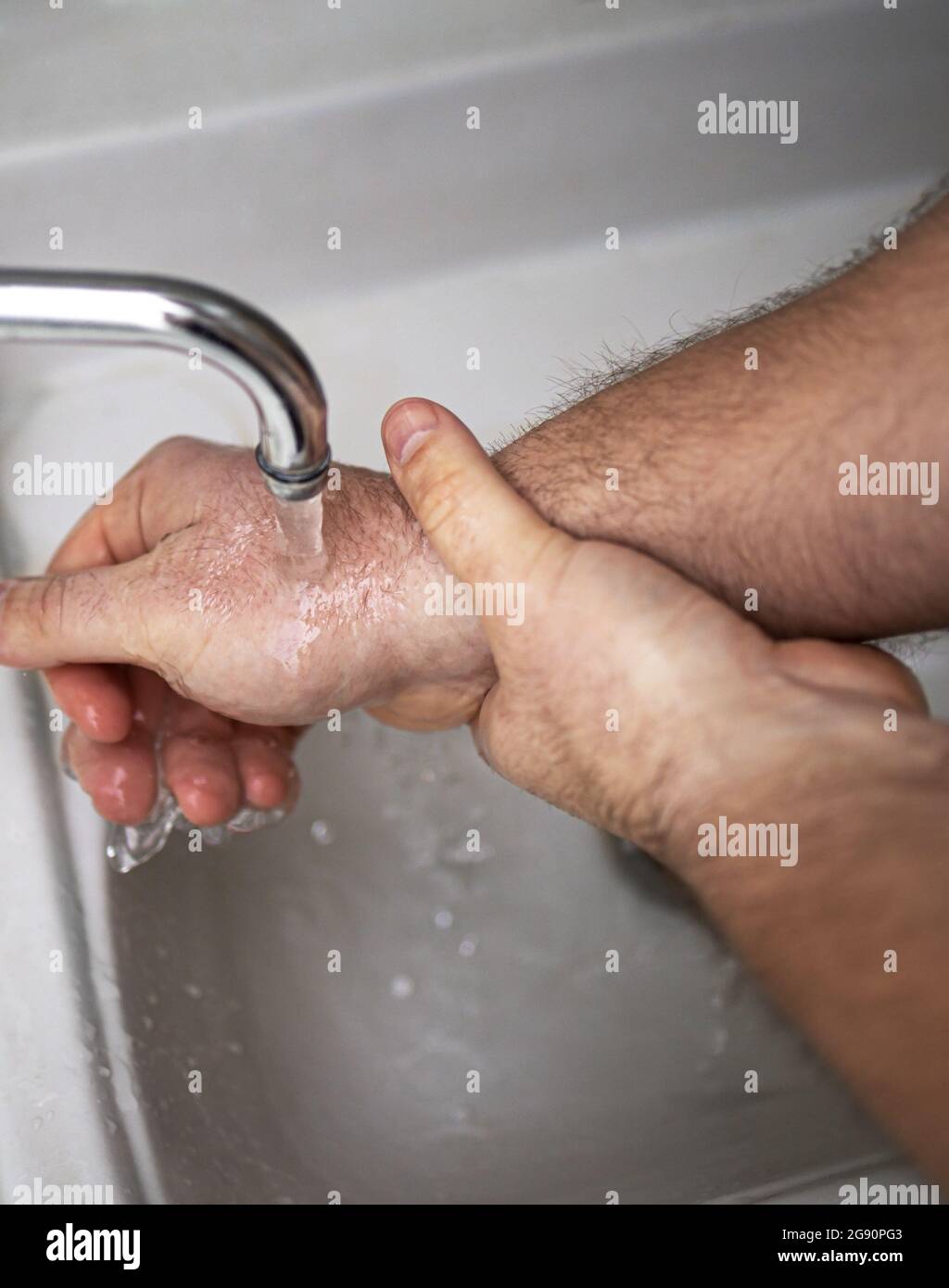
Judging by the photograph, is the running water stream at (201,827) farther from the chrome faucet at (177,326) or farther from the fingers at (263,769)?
the chrome faucet at (177,326)

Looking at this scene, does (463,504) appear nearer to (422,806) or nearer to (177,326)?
(177,326)

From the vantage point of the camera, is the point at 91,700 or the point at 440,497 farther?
the point at 91,700

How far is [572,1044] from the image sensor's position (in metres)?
0.90

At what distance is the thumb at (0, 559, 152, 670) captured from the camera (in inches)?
28.6

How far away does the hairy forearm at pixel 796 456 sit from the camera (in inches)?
25.7

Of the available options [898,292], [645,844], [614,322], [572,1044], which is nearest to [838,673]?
[645,844]

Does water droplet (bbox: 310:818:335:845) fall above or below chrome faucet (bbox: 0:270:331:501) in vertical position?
below

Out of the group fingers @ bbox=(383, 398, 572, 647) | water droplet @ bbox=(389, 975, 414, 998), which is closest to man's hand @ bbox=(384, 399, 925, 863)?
fingers @ bbox=(383, 398, 572, 647)

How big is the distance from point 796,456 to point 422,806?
17.8 inches

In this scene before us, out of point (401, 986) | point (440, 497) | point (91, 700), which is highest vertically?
point (440, 497)

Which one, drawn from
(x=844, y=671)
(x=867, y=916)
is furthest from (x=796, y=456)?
(x=867, y=916)

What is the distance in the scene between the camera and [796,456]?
2.23ft

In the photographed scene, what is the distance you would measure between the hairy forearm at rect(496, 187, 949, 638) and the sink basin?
13.5 inches

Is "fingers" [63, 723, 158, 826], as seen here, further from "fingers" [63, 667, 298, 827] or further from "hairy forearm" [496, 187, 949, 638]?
"hairy forearm" [496, 187, 949, 638]
